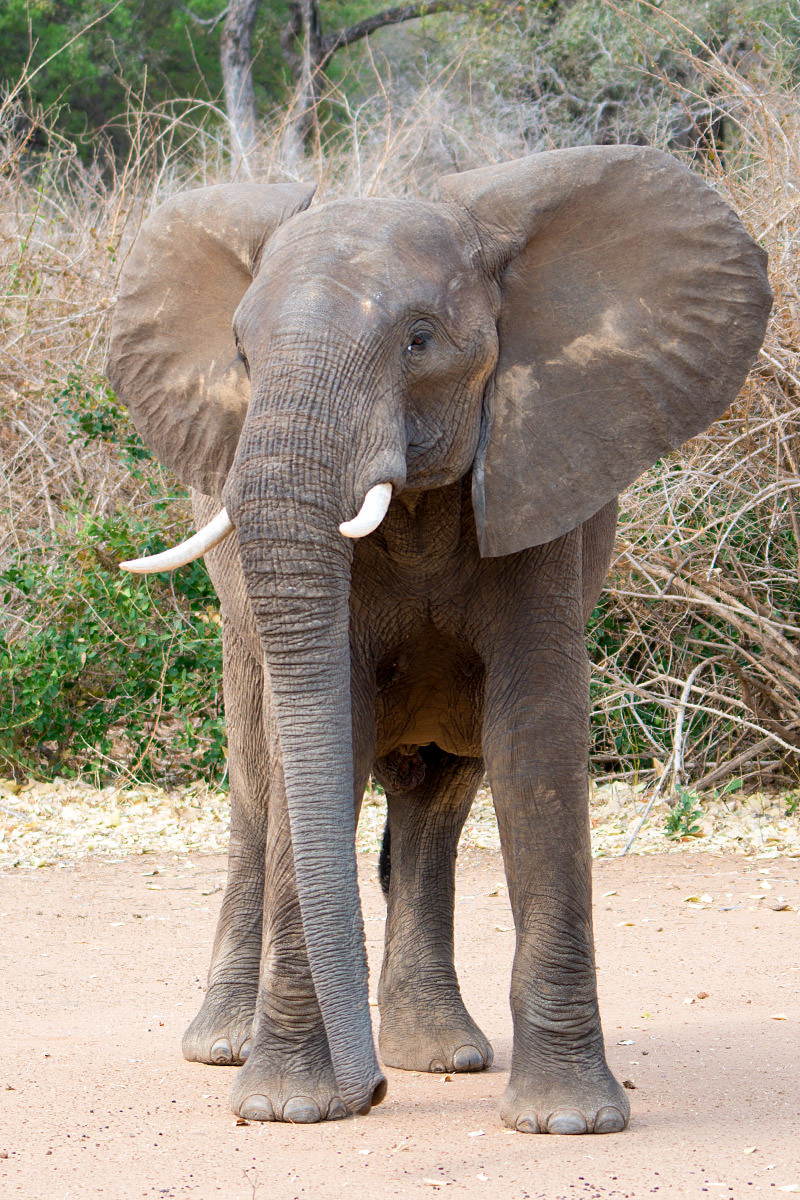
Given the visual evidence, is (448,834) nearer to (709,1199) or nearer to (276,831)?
(276,831)

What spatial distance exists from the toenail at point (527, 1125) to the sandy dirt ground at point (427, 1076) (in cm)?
3

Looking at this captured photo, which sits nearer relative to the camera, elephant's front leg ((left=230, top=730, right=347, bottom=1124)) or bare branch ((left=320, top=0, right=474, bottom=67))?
elephant's front leg ((left=230, top=730, right=347, bottom=1124))

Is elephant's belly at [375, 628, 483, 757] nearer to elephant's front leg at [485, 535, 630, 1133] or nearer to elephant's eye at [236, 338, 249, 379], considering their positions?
elephant's front leg at [485, 535, 630, 1133]

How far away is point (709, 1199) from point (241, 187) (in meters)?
2.83

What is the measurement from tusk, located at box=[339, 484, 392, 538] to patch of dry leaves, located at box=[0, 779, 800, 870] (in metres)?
5.26

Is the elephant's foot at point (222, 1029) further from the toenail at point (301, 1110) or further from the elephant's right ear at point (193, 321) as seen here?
the elephant's right ear at point (193, 321)

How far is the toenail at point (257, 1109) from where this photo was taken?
4.11 metres

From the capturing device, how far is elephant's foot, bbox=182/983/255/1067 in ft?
16.4

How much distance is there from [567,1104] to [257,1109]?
2.63 feet

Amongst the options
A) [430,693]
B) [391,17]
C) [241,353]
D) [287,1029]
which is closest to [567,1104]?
[287,1029]

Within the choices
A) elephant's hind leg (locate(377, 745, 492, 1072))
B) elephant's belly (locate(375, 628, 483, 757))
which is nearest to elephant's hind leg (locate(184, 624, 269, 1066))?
elephant's hind leg (locate(377, 745, 492, 1072))

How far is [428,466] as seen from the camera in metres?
3.76

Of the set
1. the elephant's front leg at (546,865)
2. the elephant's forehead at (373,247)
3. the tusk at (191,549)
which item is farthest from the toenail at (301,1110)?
the elephant's forehead at (373,247)

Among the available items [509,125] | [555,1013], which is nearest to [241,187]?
[555,1013]
